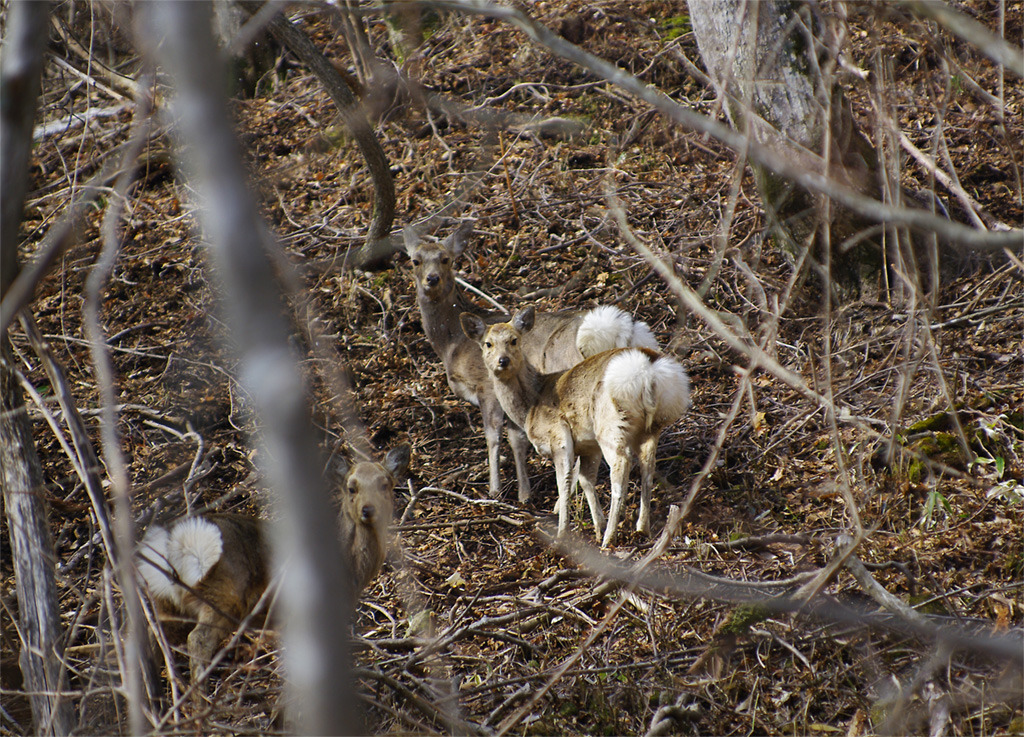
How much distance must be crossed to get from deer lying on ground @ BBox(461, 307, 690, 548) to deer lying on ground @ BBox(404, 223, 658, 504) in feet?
1.27

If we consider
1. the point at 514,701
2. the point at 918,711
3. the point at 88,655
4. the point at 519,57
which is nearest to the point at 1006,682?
the point at 918,711

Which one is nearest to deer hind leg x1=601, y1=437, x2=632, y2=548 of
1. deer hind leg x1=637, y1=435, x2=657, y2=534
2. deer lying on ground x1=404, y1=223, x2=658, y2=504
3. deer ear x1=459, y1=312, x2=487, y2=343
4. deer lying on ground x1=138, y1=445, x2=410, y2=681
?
deer hind leg x1=637, y1=435, x2=657, y2=534

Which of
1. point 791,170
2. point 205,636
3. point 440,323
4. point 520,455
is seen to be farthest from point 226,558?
point 440,323

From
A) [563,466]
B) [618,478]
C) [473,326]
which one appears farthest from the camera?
[473,326]

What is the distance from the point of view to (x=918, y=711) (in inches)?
164

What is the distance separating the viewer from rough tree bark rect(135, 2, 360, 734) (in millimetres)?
1312

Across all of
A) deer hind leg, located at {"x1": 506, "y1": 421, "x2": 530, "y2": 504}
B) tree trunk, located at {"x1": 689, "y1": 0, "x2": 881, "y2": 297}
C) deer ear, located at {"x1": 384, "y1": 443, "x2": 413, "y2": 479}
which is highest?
tree trunk, located at {"x1": 689, "y1": 0, "x2": 881, "y2": 297}

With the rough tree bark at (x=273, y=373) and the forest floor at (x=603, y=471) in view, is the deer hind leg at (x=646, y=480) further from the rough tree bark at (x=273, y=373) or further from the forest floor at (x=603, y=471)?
the rough tree bark at (x=273, y=373)

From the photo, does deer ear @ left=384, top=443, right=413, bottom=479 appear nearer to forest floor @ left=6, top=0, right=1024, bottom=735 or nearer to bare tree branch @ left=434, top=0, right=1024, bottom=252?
forest floor @ left=6, top=0, right=1024, bottom=735

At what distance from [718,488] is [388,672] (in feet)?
9.94

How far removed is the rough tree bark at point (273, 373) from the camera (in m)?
1.31

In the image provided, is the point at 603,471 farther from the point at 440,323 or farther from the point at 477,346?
the point at 440,323

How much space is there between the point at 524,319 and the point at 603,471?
156 centimetres

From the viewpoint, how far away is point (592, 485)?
285 inches
